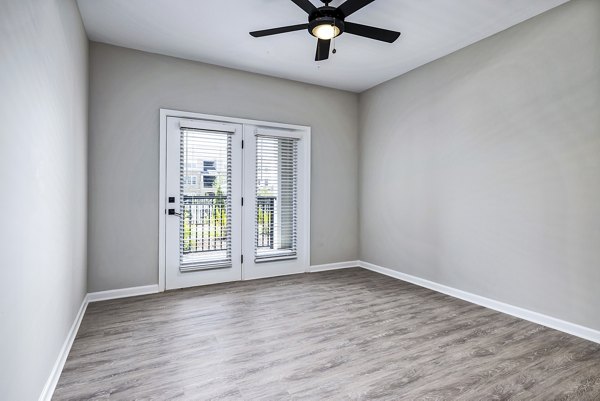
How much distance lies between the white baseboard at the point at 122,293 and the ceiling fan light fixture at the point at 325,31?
331cm

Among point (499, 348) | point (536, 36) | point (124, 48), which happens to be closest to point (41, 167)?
point (124, 48)

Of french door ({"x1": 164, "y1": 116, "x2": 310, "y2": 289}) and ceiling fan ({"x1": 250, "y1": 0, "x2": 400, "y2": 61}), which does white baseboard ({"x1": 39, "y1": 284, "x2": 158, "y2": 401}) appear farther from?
ceiling fan ({"x1": 250, "y1": 0, "x2": 400, "y2": 61})

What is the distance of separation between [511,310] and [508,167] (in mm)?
1447

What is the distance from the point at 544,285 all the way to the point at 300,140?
3404mm

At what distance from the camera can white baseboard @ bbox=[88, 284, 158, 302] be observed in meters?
3.55

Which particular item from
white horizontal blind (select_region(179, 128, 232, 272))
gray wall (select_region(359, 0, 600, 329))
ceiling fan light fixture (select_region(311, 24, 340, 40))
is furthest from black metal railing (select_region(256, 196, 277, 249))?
ceiling fan light fixture (select_region(311, 24, 340, 40))

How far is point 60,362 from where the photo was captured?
2.17 metres

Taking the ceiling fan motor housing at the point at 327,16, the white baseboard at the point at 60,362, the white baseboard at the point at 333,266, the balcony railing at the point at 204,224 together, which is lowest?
the white baseboard at the point at 60,362

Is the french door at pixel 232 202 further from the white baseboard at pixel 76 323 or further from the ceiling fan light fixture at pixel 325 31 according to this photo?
the ceiling fan light fixture at pixel 325 31

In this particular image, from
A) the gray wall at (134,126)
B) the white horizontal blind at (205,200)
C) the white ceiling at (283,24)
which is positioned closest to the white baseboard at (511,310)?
the white horizontal blind at (205,200)

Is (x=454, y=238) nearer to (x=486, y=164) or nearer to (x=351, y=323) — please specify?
(x=486, y=164)

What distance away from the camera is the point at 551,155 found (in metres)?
2.93

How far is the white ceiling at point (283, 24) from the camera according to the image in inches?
114

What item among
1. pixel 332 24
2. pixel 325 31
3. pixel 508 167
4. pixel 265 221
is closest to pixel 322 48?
pixel 325 31
